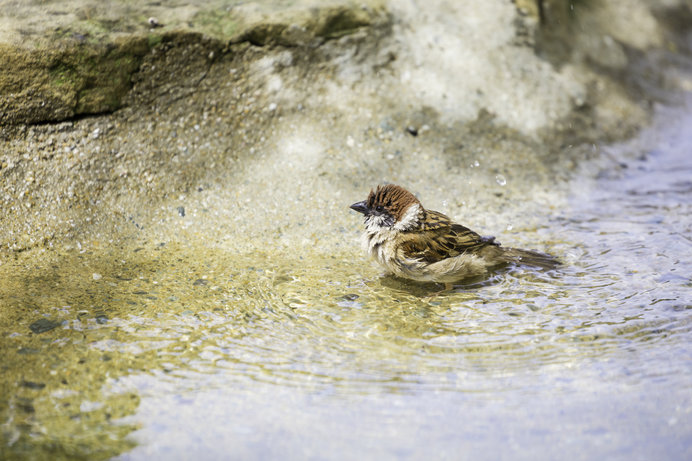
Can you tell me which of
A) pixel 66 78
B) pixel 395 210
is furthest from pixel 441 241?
pixel 66 78

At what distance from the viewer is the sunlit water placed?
2.89 meters

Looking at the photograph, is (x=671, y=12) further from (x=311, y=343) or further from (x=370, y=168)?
(x=311, y=343)

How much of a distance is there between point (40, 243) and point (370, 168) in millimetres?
2684

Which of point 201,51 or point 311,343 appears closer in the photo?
point 311,343

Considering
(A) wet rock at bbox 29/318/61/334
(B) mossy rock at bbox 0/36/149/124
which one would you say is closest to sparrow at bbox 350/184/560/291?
(A) wet rock at bbox 29/318/61/334

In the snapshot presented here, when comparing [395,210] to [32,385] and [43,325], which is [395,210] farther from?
[32,385]

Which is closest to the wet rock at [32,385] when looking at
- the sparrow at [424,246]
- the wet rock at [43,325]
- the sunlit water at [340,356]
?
the sunlit water at [340,356]

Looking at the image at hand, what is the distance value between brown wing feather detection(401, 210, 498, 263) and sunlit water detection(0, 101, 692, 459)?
0.26m

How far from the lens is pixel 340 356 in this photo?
3543 millimetres

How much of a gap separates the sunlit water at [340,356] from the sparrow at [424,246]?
5.1 inches

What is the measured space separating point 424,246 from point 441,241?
5.3 inches

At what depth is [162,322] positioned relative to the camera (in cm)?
379

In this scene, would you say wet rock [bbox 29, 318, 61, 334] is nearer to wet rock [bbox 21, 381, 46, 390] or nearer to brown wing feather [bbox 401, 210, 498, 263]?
wet rock [bbox 21, 381, 46, 390]

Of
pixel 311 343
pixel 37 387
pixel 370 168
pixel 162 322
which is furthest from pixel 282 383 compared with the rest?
pixel 370 168
